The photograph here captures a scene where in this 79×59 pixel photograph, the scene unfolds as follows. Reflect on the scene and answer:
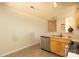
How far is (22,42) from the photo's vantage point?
1.38 m

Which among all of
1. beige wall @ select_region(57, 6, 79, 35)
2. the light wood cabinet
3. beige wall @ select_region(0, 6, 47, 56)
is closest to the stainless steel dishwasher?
the light wood cabinet

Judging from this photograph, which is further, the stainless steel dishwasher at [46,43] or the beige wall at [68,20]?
the stainless steel dishwasher at [46,43]

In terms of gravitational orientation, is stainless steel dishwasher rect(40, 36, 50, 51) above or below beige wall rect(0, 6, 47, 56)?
below

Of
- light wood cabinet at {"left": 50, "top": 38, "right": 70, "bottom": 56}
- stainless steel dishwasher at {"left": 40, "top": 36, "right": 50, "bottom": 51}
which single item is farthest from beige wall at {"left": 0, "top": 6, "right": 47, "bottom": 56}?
light wood cabinet at {"left": 50, "top": 38, "right": 70, "bottom": 56}

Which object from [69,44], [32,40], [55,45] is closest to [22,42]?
[32,40]

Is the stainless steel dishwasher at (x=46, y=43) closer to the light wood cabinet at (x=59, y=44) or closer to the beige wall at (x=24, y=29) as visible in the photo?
the light wood cabinet at (x=59, y=44)

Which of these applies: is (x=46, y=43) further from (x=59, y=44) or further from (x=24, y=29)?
(x=24, y=29)

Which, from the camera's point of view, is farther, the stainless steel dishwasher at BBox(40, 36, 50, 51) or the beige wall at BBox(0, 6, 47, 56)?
the stainless steel dishwasher at BBox(40, 36, 50, 51)

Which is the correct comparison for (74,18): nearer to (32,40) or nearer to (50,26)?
(50,26)

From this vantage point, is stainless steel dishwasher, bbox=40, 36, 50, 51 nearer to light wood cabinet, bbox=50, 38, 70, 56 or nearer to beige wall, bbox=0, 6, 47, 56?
light wood cabinet, bbox=50, 38, 70, 56

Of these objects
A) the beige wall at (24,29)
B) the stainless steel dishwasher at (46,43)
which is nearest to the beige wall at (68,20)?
the beige wall at (24,29)

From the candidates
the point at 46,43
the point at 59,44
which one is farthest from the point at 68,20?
the point at 46,43

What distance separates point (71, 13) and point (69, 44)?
1.45 feet

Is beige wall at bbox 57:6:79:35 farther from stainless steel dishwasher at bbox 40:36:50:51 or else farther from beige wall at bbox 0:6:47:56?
stainless steel dishwasher at bbox 40:36:50:51
